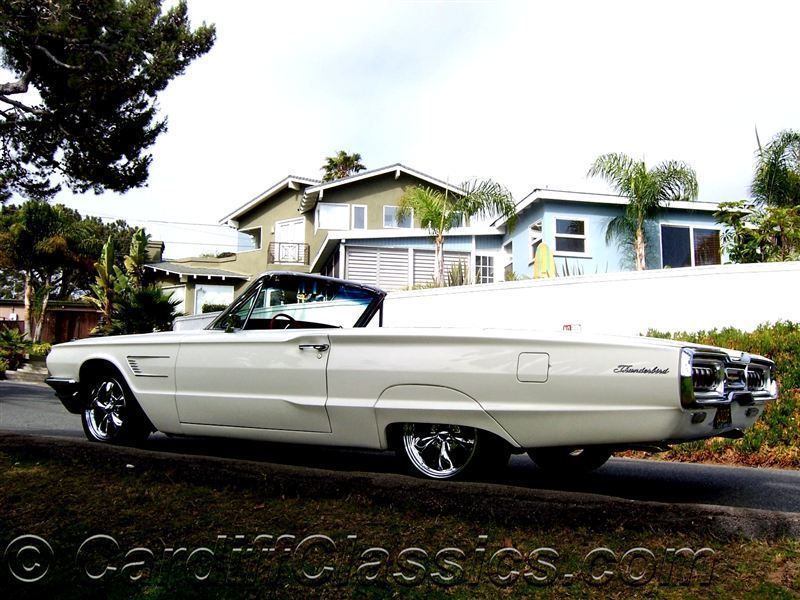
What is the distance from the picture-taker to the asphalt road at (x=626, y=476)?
4.52 meters

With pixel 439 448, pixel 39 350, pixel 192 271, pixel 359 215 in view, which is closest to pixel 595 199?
pixel 359 215

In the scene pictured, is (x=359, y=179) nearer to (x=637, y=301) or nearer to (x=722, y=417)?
(x=637, y=301)

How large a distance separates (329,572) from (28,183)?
2242cm

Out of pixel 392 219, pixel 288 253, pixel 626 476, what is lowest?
pixel 626 476

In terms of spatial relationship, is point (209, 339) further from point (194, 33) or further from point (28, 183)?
point (28, 183)

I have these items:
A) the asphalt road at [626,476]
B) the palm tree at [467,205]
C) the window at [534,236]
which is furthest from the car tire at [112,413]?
the window at [534,236]

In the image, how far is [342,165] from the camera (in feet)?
145

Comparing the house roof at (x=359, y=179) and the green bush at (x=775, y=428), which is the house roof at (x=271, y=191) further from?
the green bush at (x=775, y=428)

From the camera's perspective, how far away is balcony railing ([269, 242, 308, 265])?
32906 millimetres

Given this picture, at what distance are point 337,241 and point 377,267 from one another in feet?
5.46

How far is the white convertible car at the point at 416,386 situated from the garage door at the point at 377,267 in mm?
19202

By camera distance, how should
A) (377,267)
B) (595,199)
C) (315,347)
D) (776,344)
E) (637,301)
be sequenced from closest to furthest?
(315,347) → (776,344) → (637,301) → (595,199) → (377,267)

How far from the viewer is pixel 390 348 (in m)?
4.11

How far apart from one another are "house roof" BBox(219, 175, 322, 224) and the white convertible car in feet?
91.8
